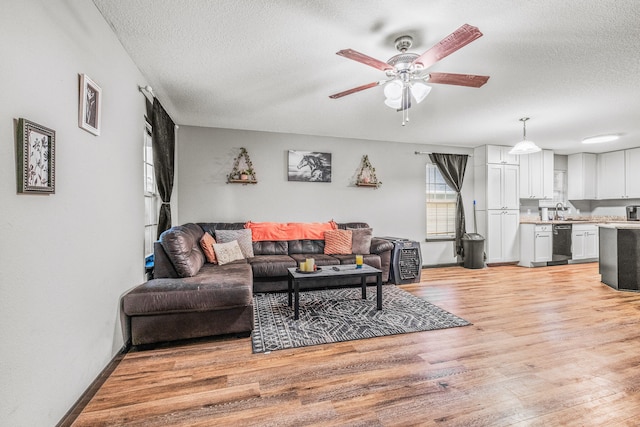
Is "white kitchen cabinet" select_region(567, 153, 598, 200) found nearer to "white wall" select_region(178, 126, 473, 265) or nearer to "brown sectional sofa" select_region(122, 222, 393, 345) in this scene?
"white wall" select_region(178, 126, 473, 265)

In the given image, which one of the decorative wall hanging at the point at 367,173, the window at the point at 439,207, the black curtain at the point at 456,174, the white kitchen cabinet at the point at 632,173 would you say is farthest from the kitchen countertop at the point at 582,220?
the decorative wall hanging at the point at 367,173

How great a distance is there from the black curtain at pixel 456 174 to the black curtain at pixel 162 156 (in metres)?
4.68

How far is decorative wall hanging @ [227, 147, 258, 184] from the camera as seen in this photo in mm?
4890

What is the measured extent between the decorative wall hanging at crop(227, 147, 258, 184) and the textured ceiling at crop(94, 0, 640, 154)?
2.06ft

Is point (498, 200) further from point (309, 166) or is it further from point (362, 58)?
point (362, 58)

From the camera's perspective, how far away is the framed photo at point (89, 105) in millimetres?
1819

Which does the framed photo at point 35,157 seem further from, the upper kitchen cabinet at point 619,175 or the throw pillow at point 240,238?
the upper kitchen cabinet at point 619,175

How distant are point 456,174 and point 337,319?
14.3ft

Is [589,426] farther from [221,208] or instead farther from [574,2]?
[221,208]

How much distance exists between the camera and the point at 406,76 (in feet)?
7.93

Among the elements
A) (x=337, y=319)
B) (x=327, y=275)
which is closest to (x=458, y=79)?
(x=327, y=275)

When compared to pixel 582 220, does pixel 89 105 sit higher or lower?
higher

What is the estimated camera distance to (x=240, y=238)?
14.6ft

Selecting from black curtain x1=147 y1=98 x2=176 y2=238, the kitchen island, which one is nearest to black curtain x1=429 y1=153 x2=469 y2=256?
the kitchen island
